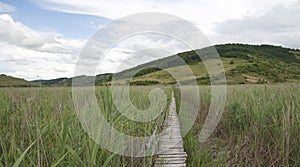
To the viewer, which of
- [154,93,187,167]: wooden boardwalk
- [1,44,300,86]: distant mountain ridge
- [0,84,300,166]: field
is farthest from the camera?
[1,44,300,86]: distant mountain ridge

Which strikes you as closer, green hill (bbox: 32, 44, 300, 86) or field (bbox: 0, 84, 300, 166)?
field (bbox: 0, 84, 300, 166)

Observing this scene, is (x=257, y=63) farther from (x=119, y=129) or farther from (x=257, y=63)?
(x=119, y=129)

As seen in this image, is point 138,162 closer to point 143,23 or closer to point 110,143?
point 110,143

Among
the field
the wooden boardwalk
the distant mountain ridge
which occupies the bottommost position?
the wooden boardwalk

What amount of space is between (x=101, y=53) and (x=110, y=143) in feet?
2.94

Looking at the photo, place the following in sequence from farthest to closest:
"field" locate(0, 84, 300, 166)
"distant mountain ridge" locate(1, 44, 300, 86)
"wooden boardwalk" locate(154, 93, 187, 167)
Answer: "distant mountain ridge" locate(1, 44, 300, 86), "wooden boardwalk" locate(154, 93, 187, 167), "field" locate(0, 84, 300, 166)

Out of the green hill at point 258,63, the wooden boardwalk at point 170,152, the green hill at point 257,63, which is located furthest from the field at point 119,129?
the green hill at point 258,63

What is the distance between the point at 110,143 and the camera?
1623 mm

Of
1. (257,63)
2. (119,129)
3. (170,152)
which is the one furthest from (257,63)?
(119,129)

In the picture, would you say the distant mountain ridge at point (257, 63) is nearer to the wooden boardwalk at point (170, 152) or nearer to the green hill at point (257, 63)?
the green hill at point (257, 63)

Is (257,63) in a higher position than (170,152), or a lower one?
higher

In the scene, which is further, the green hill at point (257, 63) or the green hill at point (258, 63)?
the green hill at point (258, 63)

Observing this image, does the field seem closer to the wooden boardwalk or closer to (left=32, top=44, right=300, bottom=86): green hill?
the wooden boardwalk

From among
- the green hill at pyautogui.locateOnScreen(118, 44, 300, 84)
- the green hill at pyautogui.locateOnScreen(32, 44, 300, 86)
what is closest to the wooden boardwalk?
the green hill at pyautogui.locateOnScreen(32, 44, 300, 86)
